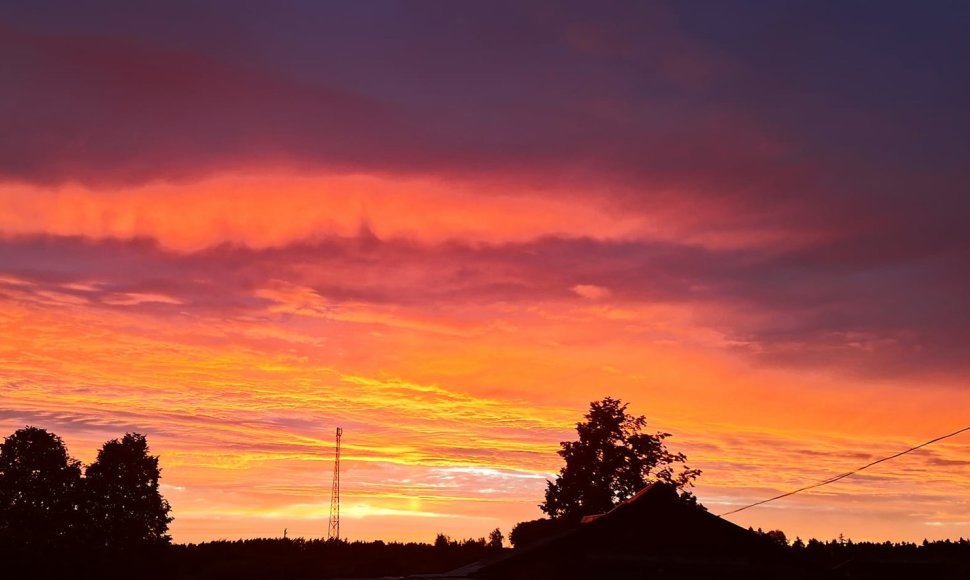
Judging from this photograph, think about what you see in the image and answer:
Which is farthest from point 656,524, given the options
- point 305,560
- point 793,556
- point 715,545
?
point 305,560

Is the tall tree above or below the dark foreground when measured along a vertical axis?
above

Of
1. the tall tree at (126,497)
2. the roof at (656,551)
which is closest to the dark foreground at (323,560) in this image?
the tall tree at (126,497)

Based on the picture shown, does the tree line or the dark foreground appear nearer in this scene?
the dark foreground

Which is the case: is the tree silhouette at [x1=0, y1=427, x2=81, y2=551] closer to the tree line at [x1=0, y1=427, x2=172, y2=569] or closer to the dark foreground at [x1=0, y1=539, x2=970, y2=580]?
the tree line at [x1=0, y1=427, x2=172, y2=569]

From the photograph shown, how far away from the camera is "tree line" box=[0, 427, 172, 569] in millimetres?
72125

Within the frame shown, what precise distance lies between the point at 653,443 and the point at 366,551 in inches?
936

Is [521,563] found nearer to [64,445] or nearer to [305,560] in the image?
[305,560]

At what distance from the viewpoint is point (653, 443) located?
67875 mm

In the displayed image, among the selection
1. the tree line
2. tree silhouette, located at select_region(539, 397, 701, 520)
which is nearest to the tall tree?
the tree line

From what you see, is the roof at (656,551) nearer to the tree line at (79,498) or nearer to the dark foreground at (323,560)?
the dark foreground at (323,560)

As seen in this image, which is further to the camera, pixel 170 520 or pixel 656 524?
pixel 170 520

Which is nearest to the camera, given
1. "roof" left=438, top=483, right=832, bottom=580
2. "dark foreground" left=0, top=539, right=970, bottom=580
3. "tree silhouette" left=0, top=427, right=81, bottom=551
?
"roof" left=438, top=483, right=832, bottom=580

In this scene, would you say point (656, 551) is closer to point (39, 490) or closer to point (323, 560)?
point (323, 560)

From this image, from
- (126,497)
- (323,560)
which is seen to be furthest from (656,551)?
(126,497)
